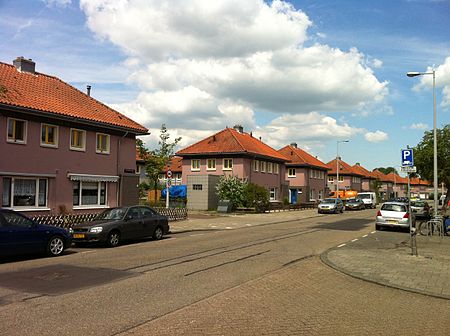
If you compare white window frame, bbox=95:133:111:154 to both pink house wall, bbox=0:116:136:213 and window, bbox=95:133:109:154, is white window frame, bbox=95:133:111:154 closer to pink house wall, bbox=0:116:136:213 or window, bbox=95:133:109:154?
window, bbox=95:133:109:154

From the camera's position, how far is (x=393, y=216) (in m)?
22.7

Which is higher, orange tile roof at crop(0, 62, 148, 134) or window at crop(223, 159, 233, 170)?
orange tile roof at crop(0, 62, 148, 134)

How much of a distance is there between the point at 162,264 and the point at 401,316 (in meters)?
6.11

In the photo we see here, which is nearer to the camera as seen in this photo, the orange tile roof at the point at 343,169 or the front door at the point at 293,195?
the front door at the point at 293,195

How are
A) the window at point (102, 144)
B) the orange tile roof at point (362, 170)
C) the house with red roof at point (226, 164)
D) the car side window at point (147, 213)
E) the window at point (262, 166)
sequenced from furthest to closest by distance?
the orange tile roof at point (362, 170)
the window at point (262, 166)
the house with red roof at point (226, 164)
the window at point (102, 144)
the car side window at point (147, 213)

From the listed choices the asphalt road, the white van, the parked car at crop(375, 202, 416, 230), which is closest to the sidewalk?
the asphalt road

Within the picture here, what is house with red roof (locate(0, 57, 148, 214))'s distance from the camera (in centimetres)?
1938

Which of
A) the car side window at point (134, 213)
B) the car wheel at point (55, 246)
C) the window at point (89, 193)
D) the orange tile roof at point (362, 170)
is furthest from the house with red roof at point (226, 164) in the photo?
the orange tile roof at point (362, 170)

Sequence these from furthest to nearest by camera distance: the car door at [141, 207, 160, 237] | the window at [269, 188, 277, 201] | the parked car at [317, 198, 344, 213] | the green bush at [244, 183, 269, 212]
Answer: the window at [269, 188, 277, 201] → the parked car at [317, 198, 344, 213] → the green bush at [244, 183, 269, 212] → the car door at [141, 207, 160, 237]

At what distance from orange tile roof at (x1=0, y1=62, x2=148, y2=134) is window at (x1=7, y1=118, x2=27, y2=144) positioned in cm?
87

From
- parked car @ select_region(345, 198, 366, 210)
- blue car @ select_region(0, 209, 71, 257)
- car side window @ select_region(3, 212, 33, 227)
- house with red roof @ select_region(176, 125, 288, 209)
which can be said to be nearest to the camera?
blue car @ select_region(0, 209, 71, 257)

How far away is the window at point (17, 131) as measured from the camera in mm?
19234

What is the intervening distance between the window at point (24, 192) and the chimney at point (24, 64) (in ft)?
22.3

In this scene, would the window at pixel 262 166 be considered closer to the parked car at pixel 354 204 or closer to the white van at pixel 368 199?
the parked car at pixel 354 204
